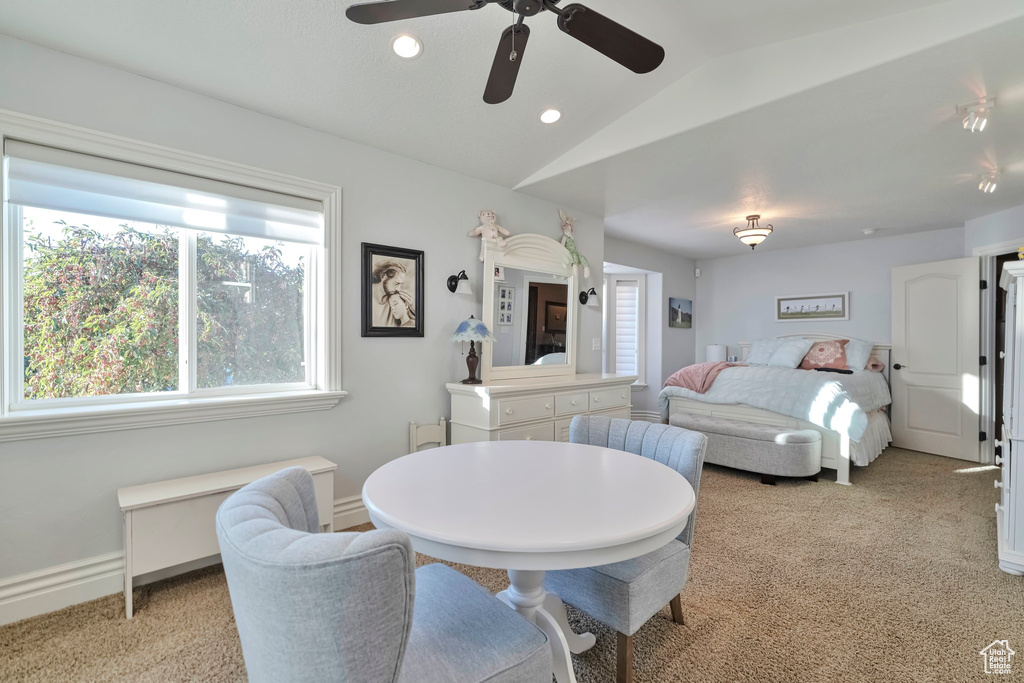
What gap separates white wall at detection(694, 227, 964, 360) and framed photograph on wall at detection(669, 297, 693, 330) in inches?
8.9

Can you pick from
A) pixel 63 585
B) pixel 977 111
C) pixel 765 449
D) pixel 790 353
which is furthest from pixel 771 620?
pixel 790 353

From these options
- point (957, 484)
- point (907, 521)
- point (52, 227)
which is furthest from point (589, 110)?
point (957, 484)

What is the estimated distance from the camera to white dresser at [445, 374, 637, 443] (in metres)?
2.84

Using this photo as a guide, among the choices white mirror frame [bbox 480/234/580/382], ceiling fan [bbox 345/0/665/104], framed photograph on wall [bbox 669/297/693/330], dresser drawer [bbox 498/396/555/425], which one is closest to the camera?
ceiling fan [bbox 345/0/665/104]

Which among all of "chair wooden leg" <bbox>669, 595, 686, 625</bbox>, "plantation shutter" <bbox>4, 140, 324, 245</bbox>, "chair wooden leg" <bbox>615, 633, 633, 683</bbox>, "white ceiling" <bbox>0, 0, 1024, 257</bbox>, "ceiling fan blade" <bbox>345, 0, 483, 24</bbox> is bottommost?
"chair wooden leg" <bbox>669, 595, 686, 625</bbox>

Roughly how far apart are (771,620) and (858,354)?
164 inches

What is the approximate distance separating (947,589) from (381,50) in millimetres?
3684

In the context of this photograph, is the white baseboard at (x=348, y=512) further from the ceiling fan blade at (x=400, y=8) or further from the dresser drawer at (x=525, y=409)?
the ceiling fan blade at (x=400, y=8)

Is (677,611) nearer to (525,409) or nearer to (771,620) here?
(771,620)

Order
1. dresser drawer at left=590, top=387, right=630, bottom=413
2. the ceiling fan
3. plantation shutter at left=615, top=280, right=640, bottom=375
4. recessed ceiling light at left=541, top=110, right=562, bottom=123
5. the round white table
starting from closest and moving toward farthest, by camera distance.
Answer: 1. the round white table
2. the ceiling fan
3. recessed ceiling light at left=541, top=110, right=562, bottom=123
4. dresser drawer at left=590, top=387, right=630, bottom=413
5. plantation shutter at left=615, top=280, right=640, bottom=375

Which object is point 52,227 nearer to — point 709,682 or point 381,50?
point 381,50

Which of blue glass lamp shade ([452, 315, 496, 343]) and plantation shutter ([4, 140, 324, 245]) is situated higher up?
plantation shutter ([4, 140, 324, 245])

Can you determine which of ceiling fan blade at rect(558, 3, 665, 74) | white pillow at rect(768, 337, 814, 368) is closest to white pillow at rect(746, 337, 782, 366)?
white pillow at rect(768, 337, 814, 368)

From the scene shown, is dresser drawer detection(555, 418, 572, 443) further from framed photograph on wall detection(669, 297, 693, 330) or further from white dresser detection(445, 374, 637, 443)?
framed photograph on wall detection(669, 297, 693, 330)
